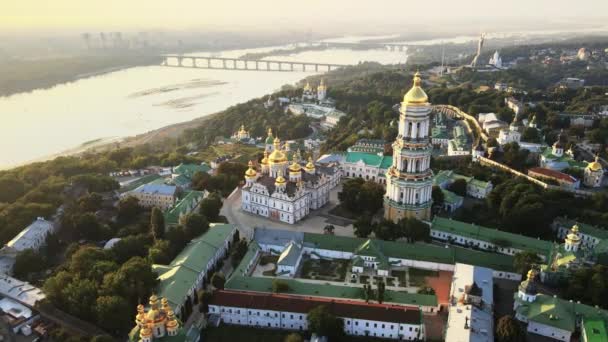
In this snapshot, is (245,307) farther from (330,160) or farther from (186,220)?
(330,160)

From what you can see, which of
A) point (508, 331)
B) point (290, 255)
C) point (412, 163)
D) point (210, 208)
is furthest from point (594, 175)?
point (210, 208)

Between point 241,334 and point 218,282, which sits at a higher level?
point 218,282

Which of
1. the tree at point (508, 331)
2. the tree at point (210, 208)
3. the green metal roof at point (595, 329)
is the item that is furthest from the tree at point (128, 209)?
the green metal roof at point (595, 329)

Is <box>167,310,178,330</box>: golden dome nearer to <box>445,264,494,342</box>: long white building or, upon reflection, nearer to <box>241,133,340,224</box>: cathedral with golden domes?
<box>445,264,494,342</box>: long white building

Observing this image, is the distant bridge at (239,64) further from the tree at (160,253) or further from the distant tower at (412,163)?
the tree at (160,253)

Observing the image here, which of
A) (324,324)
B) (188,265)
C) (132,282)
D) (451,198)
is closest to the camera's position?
(324,324)

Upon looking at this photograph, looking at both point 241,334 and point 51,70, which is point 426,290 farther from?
point 51,70

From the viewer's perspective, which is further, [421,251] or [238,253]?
[238,253]
